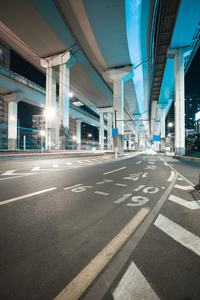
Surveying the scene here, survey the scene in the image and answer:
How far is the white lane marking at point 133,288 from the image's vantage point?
3.92ft

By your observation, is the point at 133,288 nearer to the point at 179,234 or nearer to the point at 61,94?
the point at 179,234

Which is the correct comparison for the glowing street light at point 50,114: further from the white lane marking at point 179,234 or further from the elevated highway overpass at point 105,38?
the white lane marking at point 179,234

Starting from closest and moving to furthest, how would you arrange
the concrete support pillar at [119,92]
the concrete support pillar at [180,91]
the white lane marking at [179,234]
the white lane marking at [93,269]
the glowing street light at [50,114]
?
the white lane marking at [93,269], the white lane marking at [179,234], the concrete support pillar at [180,91], the glowing street light at [50,114], the concrete support pillar at [119,92]

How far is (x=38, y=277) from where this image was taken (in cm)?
135

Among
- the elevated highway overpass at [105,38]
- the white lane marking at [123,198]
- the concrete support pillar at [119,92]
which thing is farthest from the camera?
the concrete support pillar at [119,92]

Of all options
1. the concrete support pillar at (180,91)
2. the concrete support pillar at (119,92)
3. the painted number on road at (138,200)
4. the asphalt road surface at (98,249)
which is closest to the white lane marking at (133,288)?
the asphalt road surface at (98,249)

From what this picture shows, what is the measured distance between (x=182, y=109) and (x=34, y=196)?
2419cm

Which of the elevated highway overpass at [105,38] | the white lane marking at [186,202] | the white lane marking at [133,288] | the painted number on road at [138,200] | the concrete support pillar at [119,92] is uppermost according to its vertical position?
the elevated highway overpass at [105,38]

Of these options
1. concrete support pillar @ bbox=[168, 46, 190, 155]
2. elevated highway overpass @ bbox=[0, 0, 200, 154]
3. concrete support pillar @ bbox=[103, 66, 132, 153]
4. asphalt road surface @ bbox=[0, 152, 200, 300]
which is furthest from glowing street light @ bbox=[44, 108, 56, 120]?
asphalt road surface @ bbox=[0, 152, 200, 300]

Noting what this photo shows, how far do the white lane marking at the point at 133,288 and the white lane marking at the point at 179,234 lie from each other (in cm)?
92

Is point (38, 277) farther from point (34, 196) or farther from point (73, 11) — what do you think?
point (73, 11)

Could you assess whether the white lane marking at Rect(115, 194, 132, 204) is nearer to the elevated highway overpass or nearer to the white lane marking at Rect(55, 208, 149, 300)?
the white lane marking at Rect(55, 208, 149, 300)

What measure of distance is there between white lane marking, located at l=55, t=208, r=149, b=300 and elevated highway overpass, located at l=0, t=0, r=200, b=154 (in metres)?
19.2

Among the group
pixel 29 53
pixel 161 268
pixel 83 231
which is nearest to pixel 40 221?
pixel 83 231
